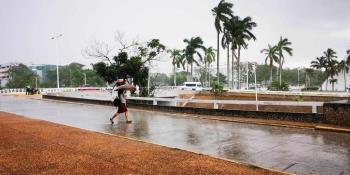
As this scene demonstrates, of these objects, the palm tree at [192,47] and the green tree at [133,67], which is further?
the palm tree at [192,47]

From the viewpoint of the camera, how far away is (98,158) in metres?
7.02

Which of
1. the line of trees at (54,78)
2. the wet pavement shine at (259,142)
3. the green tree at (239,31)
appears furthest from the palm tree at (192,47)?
the wet pavement shine at (259,142)

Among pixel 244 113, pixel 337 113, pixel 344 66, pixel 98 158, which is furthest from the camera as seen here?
pixel 344 66

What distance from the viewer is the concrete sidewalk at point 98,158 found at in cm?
605

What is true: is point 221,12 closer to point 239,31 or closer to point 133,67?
point 239,31

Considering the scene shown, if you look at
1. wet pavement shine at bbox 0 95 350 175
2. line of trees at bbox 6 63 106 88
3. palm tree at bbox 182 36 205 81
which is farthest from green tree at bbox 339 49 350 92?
wet pavement shine at bbox 0 95 350 175

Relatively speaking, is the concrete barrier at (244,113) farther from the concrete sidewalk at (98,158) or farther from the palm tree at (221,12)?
the palm tree at (221,12)

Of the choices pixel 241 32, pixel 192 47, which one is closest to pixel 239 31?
pixel 241 32

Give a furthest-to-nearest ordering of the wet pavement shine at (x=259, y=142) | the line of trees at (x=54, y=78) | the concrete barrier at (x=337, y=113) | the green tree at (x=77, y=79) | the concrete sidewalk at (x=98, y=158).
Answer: the green tree at (x=77, y=79) → the line of trees at (x=54, y=78) → the concrete barrier at (x=337, y=113) → the wet pavement shine at (x=259, y=142) → the concrete sidewalk at (x=98, y=158)

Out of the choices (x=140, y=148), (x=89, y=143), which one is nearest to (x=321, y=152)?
(x=140, y=148)

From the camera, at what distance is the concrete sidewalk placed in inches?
238

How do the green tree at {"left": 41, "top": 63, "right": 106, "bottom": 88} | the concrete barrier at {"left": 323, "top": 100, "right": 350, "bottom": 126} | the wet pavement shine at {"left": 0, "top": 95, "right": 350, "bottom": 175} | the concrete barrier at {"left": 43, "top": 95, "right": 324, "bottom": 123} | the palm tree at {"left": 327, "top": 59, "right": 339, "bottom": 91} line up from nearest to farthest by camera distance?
1. the wet pavement shine at {"left": 0, "top": 95, "right": 350, "bottom": 175}
2. the concrete barrier at {"left": 323, "top": 100, "right": 350, "bottom": 126}
3. the concrete barrier at {"left": 43, "top": 95, "right": 324, "bottom": 123}
4. the palm tree at {"left": 327, "top": 59, "right": 339, "bottom": 91}
5. the green tree at {"left": 41, "top": 63, "right": 106, "bottom": 88}

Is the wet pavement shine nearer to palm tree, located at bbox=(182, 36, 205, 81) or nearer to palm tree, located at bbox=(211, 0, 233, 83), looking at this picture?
palm tree, located at bbox=(211, 0, 233, 83)

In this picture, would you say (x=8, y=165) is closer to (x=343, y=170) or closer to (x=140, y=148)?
(x=140, y=148)
